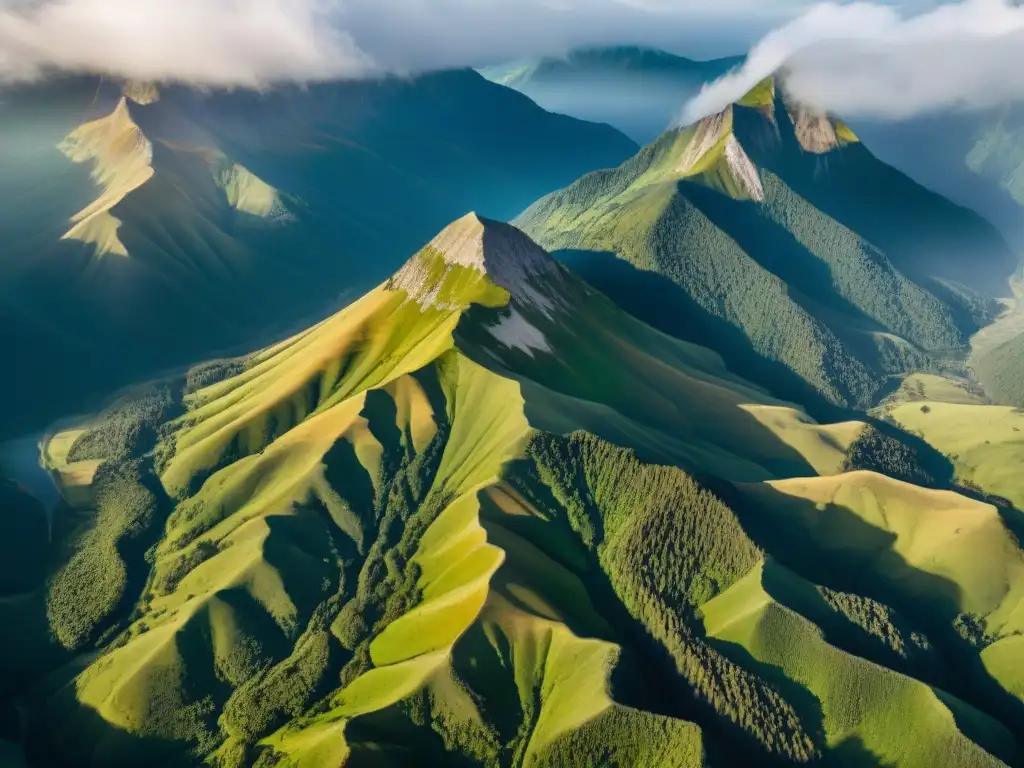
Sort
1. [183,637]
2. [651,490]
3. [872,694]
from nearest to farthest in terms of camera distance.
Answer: [872,694] < [183,637] < [651,490]

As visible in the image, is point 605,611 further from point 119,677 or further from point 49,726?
point 49,726

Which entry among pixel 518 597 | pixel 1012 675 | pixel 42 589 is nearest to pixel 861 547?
pixel 1012 675

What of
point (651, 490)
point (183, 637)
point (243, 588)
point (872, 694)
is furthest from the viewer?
point (651, 490)

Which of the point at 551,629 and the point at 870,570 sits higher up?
the point at 551,629

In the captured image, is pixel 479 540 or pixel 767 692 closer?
pixel 767 692

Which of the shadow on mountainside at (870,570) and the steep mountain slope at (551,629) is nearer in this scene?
the steep mountain slope at (551,629)

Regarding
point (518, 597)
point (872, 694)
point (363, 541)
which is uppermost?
point (363, 541)

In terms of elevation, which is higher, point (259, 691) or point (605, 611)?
point (259, 691)

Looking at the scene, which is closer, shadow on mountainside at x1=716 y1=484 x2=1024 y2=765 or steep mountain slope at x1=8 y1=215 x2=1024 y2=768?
steep mountain slope at x1=8 y1=215 x2=1024 y2=768

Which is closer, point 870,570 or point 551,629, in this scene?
point 551,629

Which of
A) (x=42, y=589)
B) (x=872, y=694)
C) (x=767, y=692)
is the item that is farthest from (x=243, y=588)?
(x=872, y=694)
